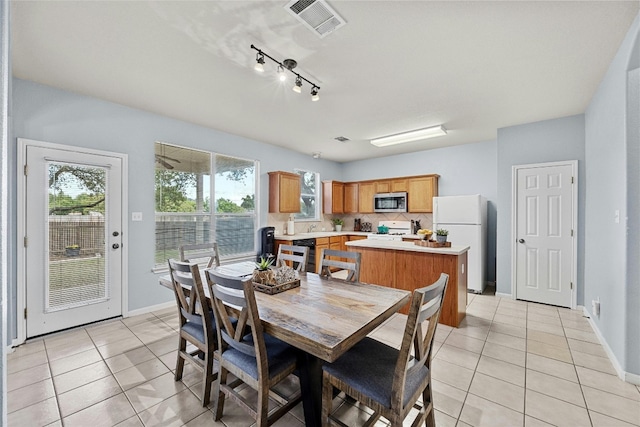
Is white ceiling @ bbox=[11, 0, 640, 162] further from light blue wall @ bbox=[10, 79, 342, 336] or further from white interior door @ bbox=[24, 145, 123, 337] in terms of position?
white interior door @ bbox=[24, 145, 123, 337]

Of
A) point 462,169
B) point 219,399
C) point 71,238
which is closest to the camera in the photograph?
point 219,399

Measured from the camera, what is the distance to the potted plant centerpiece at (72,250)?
118 inches

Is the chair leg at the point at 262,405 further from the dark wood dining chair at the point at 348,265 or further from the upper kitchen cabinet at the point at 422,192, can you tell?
the upper kitchen cabinet at the point at 422,192

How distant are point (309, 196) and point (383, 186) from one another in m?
1.73

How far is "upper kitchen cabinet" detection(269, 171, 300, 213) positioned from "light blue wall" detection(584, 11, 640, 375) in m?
4.29

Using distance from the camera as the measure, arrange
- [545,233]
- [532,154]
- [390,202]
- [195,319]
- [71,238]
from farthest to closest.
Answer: [390,202] → [532,154] → [545,233] → [71,238] → [195,319]

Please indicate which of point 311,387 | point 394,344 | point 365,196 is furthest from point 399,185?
point 311,387

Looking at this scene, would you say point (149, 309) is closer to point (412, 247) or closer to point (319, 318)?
point (319, 318)

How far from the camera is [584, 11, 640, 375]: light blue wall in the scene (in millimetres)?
2113

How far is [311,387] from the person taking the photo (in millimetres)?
1604

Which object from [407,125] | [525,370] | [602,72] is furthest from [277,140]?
[525,370]

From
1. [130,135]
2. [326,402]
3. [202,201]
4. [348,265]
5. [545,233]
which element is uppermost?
[130,135]

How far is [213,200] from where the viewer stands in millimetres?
4332

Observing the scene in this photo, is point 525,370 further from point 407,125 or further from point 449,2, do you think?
point 407,125
